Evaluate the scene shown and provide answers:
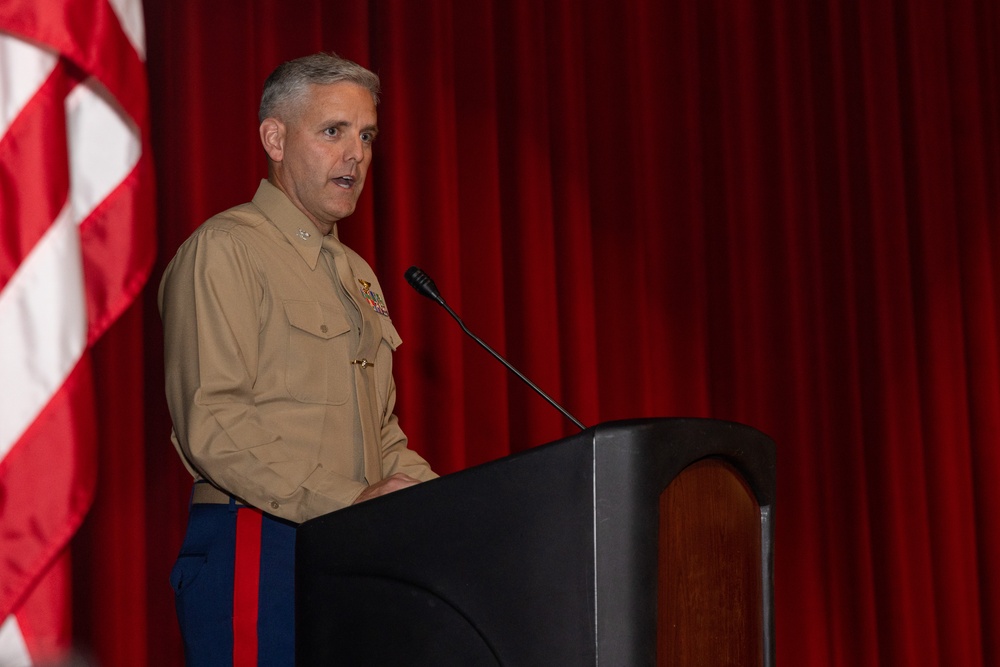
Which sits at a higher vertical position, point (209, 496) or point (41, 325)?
point (41, 325)

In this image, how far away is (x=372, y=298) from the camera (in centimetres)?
193

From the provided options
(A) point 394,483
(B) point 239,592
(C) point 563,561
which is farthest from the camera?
(B) point 239,592

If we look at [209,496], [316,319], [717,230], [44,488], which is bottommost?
[209,496]

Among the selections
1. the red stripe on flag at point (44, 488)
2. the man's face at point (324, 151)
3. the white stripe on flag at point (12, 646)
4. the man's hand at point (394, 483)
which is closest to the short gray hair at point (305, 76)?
the man's face at point (324, 151)

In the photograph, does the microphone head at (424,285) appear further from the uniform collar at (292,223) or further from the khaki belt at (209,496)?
the khaki belt at (209,496)

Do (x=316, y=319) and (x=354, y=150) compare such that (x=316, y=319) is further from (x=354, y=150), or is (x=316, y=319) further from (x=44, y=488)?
(x=44, y=488)

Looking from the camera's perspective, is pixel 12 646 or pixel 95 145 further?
pixel 95 145

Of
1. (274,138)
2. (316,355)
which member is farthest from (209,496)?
(274,138)

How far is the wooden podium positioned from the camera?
3.15ft

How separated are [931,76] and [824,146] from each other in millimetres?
460

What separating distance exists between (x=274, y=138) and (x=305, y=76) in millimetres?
124

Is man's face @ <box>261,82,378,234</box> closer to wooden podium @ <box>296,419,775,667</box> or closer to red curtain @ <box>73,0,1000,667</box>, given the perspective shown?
red curtain @ <box>73,0,1000,667</box>

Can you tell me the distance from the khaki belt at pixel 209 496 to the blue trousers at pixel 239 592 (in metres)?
0.02

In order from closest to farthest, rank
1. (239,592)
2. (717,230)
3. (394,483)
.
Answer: (394,483) → (239,592) → (717,230)
